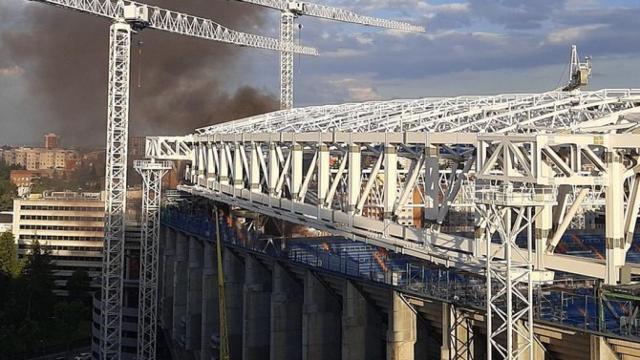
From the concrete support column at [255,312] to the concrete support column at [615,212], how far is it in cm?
1542

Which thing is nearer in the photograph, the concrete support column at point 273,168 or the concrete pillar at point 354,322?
the concrete pillar at point 354,322

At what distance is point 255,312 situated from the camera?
26609mm

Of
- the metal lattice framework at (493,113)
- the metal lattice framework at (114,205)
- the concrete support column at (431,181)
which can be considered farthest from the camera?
the metal lattice framework at (114,205)

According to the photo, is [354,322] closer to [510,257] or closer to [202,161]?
[510,257]

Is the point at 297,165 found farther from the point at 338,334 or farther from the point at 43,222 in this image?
the point at 43,222

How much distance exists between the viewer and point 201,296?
108 ft

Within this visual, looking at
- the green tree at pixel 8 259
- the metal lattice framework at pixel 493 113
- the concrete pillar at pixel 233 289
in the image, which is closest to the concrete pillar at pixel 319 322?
the metal lattice framework at pixel 493 113

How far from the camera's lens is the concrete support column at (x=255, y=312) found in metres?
26.4

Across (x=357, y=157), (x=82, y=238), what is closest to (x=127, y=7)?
(x=357, y=157)

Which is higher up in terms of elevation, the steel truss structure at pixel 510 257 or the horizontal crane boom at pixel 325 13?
the horizontal crane boom at pixel 325 13

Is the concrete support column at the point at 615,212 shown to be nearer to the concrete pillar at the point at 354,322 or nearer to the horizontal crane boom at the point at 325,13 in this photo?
the concrete pillar at the point at 354,322

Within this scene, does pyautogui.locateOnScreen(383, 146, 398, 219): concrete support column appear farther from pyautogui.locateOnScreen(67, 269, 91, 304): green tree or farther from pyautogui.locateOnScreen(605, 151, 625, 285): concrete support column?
pyautogui.locateOnScreen(67, 269, 91, 304): green tree

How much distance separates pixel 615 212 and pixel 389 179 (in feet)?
22.2

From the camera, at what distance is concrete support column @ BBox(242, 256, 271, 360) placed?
2636 cm
